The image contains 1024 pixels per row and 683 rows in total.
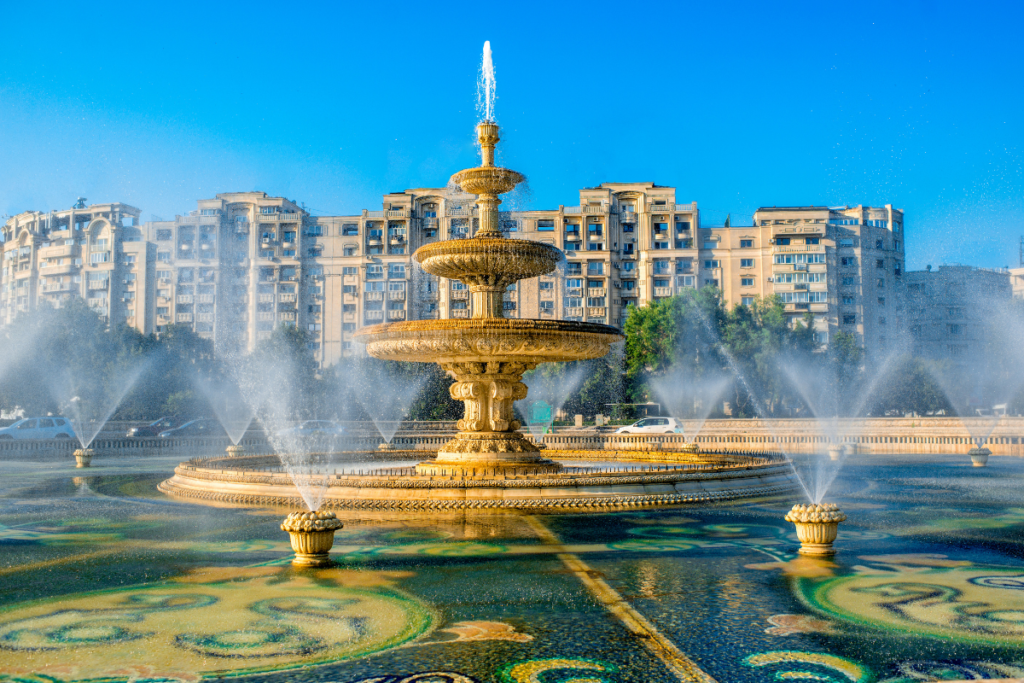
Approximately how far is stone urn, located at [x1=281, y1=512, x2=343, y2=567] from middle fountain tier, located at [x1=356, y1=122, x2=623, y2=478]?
6.17 meters

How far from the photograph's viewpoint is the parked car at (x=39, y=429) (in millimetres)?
32906

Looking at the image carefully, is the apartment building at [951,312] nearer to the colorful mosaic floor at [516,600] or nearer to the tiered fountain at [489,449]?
the tiered fountain at [489,449]

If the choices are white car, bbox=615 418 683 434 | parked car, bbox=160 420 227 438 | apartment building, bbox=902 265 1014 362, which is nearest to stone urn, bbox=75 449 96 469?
parked car, bbox=160 420 227 438

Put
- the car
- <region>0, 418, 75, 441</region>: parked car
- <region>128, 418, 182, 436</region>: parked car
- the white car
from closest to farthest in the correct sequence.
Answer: <region>0, 418, 75, 441</region>: parked car, the white car, the car, <region>128, 418, 182, 436</region>: parked car

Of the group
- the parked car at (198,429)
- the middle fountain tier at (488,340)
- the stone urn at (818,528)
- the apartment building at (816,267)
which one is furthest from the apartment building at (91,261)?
the stone urn at (818,528)

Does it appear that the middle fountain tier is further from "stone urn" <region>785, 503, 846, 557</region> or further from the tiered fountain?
"stone urn" <region>785, 503, 846, 557</region>

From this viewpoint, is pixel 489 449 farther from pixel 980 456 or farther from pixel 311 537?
pixel 980 456

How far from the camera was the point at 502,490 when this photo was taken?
1231 centimetres

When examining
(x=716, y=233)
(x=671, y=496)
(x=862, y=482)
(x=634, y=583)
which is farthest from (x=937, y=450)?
(x=716, y=233)

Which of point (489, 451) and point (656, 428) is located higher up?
point (489, 451)

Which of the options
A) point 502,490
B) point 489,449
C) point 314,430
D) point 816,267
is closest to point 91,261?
point 314,430

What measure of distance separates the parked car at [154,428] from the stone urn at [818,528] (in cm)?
4165

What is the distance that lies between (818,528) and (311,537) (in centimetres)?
502

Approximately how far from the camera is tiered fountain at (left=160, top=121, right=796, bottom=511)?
12328mm
